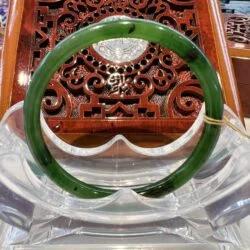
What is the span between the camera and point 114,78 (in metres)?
0.91

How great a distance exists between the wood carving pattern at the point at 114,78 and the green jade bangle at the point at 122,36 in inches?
10.1

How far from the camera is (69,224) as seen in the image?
60 cm

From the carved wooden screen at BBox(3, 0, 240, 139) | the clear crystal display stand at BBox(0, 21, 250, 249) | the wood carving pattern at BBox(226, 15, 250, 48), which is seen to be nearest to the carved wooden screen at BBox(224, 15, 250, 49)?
the wood carving pattern at BBox(226, 15, 250, 48)

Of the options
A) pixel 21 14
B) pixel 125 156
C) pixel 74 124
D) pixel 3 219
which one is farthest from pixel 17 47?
pixel 3 219

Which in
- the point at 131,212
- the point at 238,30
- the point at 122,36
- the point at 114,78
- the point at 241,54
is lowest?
the point at 131,212

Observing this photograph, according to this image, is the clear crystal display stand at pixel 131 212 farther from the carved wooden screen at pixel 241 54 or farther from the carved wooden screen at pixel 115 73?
the carved wooden screen at pixel 241 54

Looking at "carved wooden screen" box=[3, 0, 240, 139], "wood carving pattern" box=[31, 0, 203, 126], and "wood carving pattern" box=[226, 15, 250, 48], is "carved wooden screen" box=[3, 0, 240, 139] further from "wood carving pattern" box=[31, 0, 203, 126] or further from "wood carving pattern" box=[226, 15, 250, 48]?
"wood carving pattern" box=[226, 15, 250, 48]

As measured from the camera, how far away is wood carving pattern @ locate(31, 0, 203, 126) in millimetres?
879

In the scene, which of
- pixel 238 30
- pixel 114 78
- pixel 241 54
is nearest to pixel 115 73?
pixel 114 78

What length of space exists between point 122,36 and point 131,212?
0.20 m

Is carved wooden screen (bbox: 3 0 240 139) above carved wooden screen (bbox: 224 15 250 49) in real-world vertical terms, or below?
below

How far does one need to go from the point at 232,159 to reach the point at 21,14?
20.6 inches

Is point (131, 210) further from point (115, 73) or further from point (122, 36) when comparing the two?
point (115, 73)

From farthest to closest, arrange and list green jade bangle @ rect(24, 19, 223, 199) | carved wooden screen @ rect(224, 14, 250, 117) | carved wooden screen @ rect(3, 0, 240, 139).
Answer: carved wooden screen @ rect(224, 14, 250, 117) < carved wooden screen @ rect(3, 0, 240, 139) < green jade bangle @ rect(24, 19, 223, 199)
